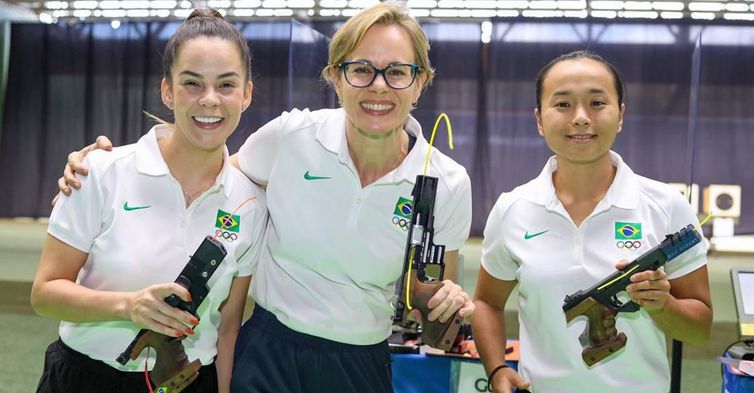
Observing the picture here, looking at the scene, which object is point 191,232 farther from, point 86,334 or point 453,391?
point 453,391

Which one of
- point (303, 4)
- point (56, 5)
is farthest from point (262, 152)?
point (56, 5)

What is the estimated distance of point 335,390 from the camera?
1.65m

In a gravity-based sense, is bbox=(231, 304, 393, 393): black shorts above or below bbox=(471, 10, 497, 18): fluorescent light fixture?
below

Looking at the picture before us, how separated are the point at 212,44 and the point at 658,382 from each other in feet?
4.12

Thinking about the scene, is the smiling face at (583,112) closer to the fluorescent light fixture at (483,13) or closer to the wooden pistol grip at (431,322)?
the wooden pistol grip at (431,322)

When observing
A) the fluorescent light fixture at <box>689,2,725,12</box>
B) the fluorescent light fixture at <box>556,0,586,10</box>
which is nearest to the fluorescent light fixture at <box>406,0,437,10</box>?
the fluorescent light fixture at <box>556,0,586,10</box>

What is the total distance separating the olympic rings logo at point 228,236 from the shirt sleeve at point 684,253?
3.23 ft

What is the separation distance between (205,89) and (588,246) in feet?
3.07

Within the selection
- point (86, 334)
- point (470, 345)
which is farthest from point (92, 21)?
point (86, 334)

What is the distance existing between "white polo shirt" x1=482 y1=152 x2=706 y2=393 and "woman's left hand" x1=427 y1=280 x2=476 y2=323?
28cm

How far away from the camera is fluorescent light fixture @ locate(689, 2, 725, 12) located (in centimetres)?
1153

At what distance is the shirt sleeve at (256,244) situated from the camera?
1708 millimetres

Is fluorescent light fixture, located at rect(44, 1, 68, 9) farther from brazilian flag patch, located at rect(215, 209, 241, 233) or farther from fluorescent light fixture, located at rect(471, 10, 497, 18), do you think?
brazilian flag patch, located at rect(215, 209, 241, 233)

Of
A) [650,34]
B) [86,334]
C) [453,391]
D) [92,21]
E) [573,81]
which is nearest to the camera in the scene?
[86,334]
